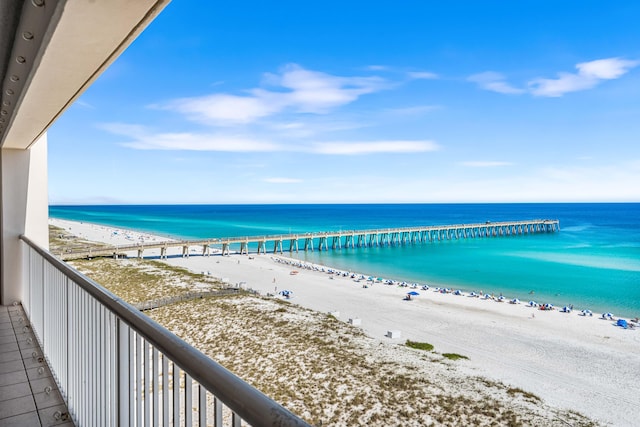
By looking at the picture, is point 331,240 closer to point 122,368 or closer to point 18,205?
point 18,205

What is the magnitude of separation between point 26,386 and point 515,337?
14.2m

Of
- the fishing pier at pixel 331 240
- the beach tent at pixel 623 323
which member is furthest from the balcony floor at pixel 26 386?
the fishing pier at pixel 331 240

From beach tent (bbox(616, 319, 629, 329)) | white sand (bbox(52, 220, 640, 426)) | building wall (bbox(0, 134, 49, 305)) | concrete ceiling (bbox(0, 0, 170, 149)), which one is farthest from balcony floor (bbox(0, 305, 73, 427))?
beach tent (bbox(616, 319, 629, 329))

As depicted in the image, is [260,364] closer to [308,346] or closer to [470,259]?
[308,346]

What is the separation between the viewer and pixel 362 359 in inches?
385

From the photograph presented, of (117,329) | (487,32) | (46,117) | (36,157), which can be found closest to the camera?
(117,329)

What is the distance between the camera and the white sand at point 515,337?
9.38 m

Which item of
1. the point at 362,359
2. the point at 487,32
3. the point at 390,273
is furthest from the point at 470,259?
the point at 362,359

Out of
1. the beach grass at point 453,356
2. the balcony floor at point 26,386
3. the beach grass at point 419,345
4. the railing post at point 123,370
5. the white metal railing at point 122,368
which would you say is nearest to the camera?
the white metal railing at point 122,368

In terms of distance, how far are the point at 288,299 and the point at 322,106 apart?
2655cm

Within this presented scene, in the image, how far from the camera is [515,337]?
1330 centimetres

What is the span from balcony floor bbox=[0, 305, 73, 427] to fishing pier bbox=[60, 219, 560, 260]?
915 inches

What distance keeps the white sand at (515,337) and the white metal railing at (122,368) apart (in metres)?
9.76

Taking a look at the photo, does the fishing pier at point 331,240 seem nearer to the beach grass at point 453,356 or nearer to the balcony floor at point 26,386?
the beach grass at point 453,356
